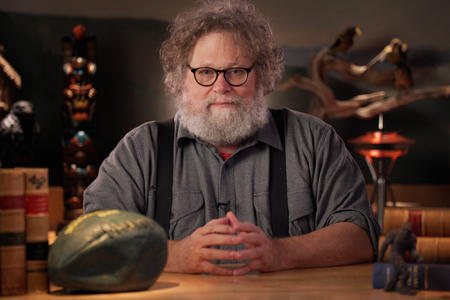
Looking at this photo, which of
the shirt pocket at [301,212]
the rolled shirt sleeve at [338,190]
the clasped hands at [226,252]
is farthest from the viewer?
the shirt pocket at [301,212]

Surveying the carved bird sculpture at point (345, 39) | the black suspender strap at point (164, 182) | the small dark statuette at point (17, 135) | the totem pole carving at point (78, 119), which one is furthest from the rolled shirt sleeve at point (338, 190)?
the carved bird sculpture at point (345, 39)

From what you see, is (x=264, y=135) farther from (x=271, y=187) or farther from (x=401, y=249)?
(x=401, y=249)

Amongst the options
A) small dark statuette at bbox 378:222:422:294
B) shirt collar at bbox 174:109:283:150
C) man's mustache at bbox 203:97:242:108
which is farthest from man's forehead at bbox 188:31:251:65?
small dark statuette at bbox 378:222:422:294

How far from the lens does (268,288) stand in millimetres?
1729

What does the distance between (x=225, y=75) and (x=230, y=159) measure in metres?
0.31

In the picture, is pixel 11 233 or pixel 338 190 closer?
pixel 11 233

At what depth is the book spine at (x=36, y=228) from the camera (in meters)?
1.60

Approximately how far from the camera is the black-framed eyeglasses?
102 inches

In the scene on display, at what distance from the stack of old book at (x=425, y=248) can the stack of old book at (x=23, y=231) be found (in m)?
0.78

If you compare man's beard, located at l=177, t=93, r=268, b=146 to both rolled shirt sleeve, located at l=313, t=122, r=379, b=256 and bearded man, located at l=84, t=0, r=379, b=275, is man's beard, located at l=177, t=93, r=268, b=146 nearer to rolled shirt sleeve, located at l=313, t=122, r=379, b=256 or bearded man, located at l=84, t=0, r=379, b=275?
bearded man, located at l=84, t=0, r=379, b=275

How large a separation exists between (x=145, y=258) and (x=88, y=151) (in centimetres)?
376

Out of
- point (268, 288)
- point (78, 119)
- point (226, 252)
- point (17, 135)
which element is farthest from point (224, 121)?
point (78, 119)

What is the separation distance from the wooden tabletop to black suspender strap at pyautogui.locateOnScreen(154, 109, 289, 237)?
477 millimetres

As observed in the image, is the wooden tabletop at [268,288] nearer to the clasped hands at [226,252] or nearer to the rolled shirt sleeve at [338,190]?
the clasped hands at [226,252]
